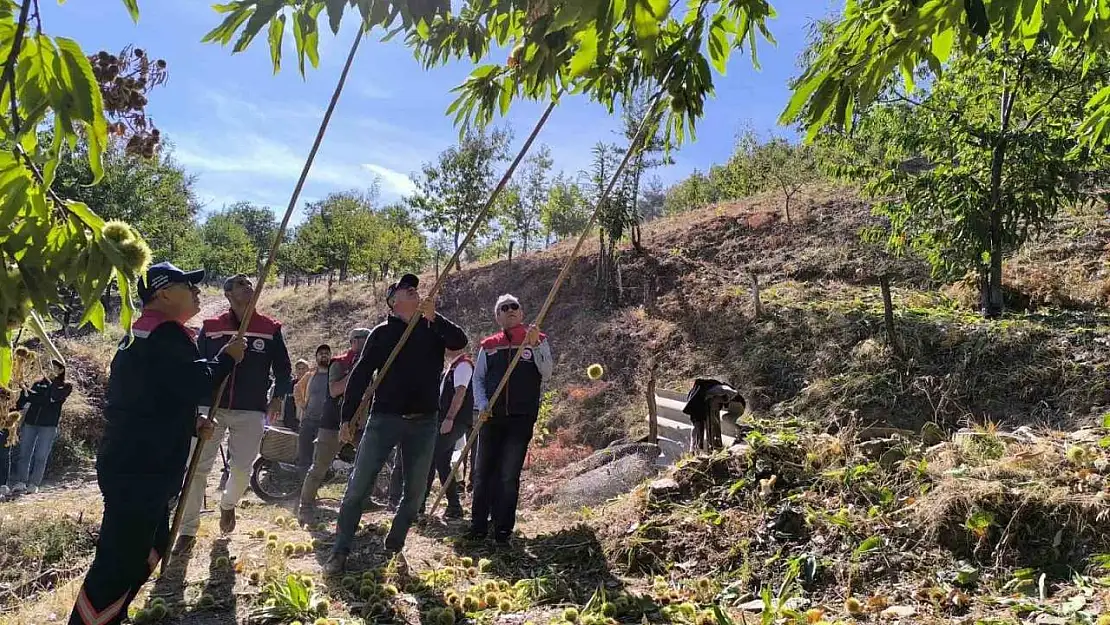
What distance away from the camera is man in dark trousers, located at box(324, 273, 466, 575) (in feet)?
14.5

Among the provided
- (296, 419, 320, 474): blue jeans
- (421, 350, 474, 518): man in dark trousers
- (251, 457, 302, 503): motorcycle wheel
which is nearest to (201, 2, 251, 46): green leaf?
(421, 350, 474, 518): man in dark trousers

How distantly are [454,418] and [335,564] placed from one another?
2.51 metres

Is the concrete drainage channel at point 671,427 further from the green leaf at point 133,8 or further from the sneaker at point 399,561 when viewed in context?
the green leaf at point 133,8

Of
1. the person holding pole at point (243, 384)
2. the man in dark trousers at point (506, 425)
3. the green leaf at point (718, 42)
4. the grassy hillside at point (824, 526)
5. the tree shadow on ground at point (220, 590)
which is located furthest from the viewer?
the man in dark trousers at point (506, 425)

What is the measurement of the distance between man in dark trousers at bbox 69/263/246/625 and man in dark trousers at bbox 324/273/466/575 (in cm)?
123

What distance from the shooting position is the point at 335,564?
14.0 feet

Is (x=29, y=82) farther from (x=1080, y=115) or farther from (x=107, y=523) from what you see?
(x=1080, y=115)

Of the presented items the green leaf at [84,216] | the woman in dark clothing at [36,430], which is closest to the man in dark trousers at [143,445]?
the green leaf at [84,216]

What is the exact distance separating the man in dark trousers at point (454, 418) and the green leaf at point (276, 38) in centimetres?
470

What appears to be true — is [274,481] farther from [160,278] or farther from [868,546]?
[868,546]

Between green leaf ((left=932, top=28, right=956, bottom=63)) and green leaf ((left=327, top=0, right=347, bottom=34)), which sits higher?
green leaf ((left=932, top=28, right=956, bottom=63))

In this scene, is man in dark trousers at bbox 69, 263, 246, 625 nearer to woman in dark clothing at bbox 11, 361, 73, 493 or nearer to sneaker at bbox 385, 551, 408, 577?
sneaker at bbox 385, 551, 408, 577

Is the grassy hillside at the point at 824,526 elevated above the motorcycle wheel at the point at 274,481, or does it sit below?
above

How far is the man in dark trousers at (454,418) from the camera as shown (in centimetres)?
650
